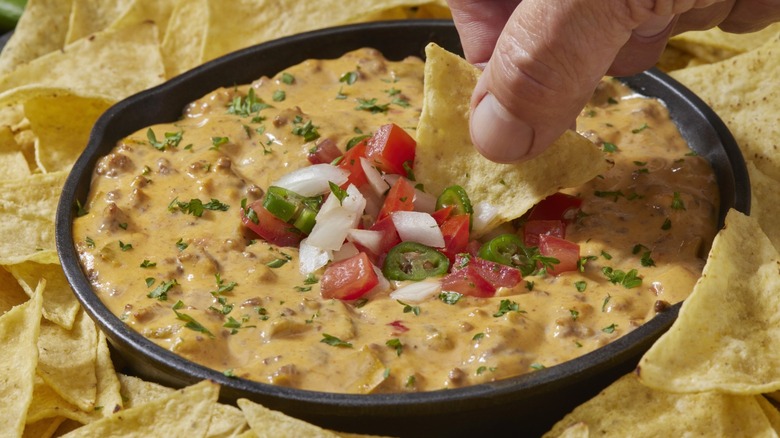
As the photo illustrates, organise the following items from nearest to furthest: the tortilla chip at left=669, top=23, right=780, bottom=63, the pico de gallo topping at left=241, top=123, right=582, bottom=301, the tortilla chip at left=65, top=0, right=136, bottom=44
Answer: the pico de gallo topping at left=241, top=123, right=582, bottom=301 → the tortilla chip at left=669, top=23, right=780, bottom=63 → the tortilla chip at left=65, top=0, right=136, bottom=44

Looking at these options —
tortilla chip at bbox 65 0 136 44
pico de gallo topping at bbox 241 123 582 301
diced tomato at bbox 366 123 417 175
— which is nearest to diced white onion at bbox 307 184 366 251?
pico de gallo topping at bbox 241 123 582 301

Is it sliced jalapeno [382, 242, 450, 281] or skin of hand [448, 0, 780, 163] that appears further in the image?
sliced jalapeno [382, 242, 450, 281]

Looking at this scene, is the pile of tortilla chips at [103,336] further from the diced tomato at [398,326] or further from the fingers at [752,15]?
the fingers at [752,15]

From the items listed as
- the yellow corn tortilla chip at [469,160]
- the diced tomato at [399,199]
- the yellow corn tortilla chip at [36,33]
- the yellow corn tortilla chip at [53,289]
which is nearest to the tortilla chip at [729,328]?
the yellow corn tortilla chip at [469,160]

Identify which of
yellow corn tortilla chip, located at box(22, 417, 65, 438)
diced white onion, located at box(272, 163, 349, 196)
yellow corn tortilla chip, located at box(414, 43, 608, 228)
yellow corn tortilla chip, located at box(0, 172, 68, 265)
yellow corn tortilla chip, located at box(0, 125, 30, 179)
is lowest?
yellow corn tortilla chip, located at box(22, 417, 65, 438)

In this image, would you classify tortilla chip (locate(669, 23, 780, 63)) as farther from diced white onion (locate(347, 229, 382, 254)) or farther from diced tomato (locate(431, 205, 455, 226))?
diced white onion (locate(347, 229, 382, 254))

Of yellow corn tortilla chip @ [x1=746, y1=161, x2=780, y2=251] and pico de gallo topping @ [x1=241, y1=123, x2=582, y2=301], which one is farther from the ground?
pico de gallo topping @ [x1=241, y1=123, x2=582, y2=301]
